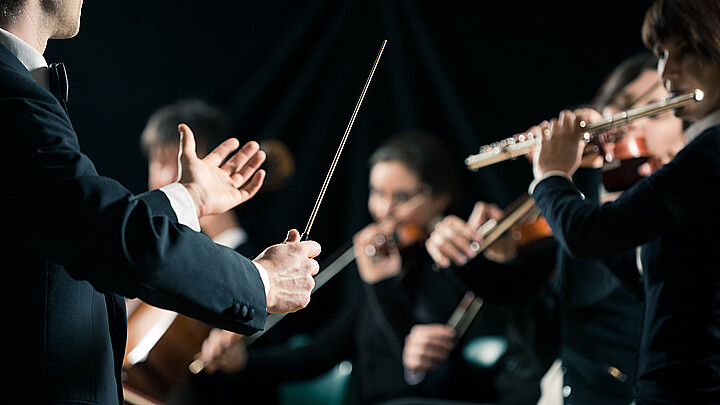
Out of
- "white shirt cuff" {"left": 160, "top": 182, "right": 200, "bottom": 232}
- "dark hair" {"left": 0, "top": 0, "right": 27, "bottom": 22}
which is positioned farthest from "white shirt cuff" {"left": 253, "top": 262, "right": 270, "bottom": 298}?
"dark hair" {"left": 0, "top": 0, "right": 27, "bottom": 22}

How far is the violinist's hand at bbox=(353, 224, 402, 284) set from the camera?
2.41 meters

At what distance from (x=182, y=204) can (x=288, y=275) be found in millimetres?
212

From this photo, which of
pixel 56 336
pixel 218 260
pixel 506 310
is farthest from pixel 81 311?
pixel 506 310

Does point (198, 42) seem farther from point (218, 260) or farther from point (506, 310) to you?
point (218, 260)

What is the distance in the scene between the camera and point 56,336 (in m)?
0.87

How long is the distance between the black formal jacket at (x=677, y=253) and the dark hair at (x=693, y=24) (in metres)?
0.17

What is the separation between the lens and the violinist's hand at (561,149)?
1401 millimetres

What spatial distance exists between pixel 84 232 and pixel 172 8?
2024mm

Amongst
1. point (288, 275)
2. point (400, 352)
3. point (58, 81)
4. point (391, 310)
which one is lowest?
point (400, 352)

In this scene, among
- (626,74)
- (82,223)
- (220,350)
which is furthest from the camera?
(220,350)

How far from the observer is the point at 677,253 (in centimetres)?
123

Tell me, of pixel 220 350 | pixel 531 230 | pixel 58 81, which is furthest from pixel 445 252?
pixel 58 81

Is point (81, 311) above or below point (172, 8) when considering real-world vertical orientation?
below

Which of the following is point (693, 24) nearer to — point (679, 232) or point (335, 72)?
point (679, 232)
